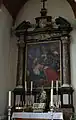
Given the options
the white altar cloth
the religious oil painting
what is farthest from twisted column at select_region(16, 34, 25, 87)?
the white altar cloth

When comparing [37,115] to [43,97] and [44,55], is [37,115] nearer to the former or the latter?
[43,97]

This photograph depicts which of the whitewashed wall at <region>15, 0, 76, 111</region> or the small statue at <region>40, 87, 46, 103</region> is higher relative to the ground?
the whitewashed wall at <region>15, 0, 76, 111</region>

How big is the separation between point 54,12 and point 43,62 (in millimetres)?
1431

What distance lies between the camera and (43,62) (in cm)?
671

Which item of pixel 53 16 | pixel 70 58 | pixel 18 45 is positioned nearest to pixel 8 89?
pixel 18 45

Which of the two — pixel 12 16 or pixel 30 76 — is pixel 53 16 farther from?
pixel 30 76

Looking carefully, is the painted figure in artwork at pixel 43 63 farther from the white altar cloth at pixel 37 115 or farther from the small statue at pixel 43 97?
the white altar cloth at pixel 37 115

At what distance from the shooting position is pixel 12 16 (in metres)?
7.29

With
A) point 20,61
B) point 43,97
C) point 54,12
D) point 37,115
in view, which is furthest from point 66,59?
point 37,115

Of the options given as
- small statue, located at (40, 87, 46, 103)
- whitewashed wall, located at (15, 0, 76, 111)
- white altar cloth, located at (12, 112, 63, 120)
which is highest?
whitewashed wall, located at (15, 0, 76, 111)

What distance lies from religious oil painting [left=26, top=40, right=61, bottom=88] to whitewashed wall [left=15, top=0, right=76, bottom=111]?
358 millimetres

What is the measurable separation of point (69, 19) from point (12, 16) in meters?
1.59

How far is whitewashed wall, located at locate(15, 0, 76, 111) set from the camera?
6598 millimetres

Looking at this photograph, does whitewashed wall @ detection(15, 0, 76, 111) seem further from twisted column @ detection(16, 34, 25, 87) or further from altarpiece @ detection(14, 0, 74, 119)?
twisted column @ detection(16, 34, 25, 87)
